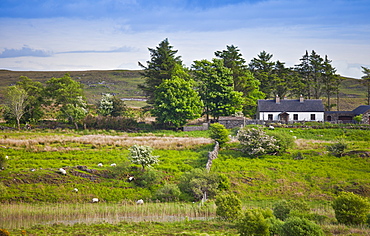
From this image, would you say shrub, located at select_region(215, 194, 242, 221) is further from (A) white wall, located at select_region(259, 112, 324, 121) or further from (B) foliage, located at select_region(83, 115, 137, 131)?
(A) white wall, located at select_region(259, 112, 324, 121)

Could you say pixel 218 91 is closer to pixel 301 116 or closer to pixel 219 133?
pixel 301 116

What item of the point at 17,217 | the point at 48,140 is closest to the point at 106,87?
the point at 48,140

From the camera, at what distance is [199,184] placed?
2350 centimetres

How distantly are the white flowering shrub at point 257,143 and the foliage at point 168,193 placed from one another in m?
12.1

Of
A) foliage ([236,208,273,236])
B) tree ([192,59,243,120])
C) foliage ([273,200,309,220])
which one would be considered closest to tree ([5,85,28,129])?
tree ([192,59,243,120])

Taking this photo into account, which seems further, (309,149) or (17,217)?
(309,149)

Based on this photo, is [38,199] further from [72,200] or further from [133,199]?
[133,199]

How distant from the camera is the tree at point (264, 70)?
73125 mm

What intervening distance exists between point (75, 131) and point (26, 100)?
1045 centimetres

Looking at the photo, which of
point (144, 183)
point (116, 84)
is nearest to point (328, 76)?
point (144, 183)

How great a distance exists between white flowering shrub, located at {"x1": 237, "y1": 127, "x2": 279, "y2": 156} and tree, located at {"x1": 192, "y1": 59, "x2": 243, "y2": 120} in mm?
24379

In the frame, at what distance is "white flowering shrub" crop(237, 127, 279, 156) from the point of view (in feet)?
109

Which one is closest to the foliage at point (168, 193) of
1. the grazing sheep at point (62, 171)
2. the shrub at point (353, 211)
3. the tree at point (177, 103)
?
the grazing sheep at point (62, 171)

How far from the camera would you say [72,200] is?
22422mm
